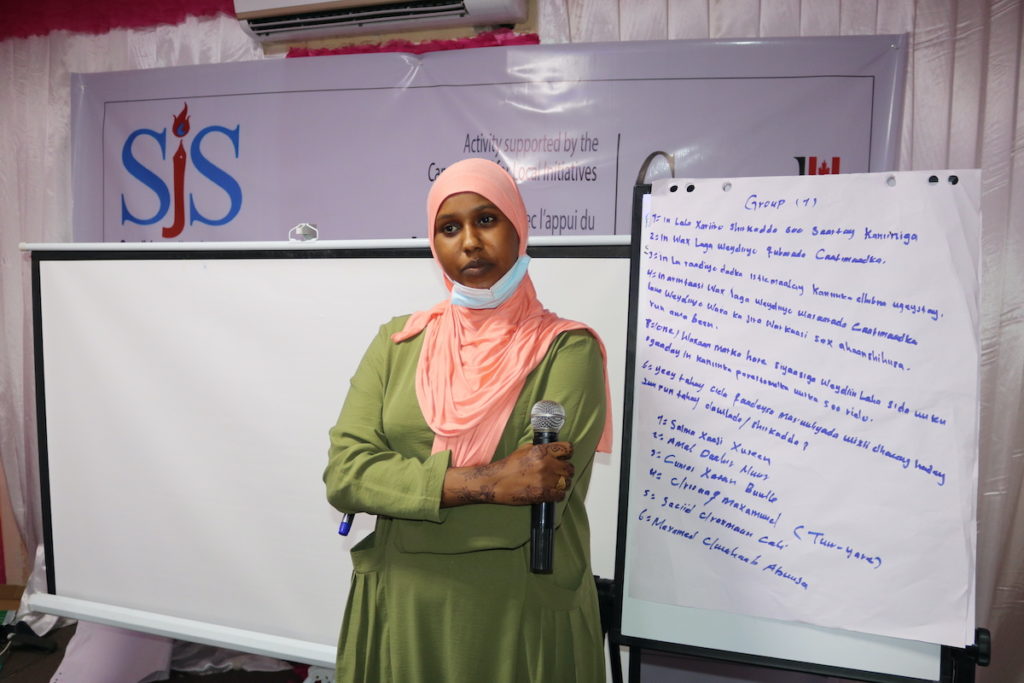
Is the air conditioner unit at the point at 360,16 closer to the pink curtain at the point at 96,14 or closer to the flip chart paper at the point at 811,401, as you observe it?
the pink curtain at the point at 96,14

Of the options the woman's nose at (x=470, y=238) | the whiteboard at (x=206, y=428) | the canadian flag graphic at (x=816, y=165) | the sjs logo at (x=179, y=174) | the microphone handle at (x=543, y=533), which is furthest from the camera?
the sjs logo at (x=179, y=174)

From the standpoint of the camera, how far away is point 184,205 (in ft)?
8.32

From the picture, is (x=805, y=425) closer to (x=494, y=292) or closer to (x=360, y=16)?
(x=494, y=292)

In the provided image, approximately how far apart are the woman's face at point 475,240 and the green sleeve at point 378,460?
0.17 m

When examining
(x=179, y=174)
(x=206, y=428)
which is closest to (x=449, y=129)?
(x=179, y=174)

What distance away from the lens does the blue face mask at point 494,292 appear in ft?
3.49

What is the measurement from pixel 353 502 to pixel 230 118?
1980 mm

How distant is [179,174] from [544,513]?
7.42 ft

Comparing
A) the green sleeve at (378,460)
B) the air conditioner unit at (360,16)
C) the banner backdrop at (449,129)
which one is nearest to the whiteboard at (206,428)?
the green sleeve at (378,460)

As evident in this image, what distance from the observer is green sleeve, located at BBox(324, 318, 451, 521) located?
3.16ft

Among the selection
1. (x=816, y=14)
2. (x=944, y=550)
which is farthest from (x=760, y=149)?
(x=944, y=550)

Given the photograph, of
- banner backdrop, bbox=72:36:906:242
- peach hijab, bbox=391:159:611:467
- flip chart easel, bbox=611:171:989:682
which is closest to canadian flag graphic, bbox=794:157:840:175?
banner backdrop, bbox=72:36:906:242

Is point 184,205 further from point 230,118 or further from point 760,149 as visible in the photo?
point 760,149

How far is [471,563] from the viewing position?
3.37ft
